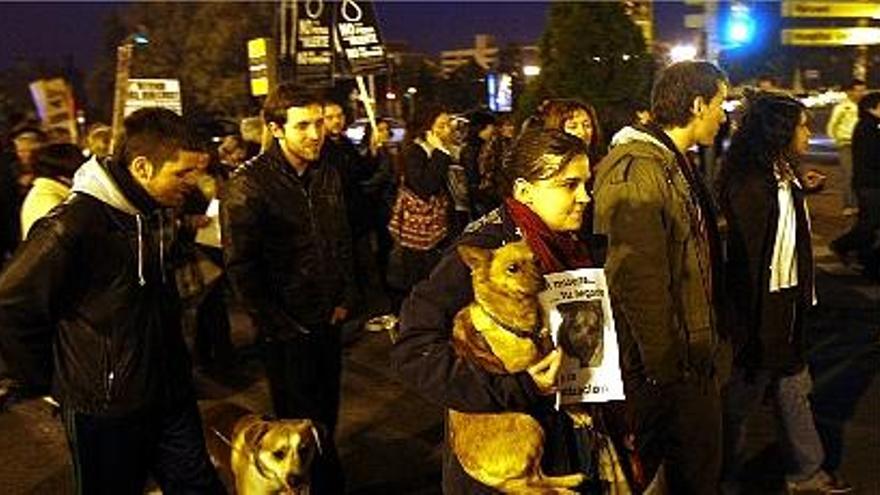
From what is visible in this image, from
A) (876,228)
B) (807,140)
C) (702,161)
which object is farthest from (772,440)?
(702,161)

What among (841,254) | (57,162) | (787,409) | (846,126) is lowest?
(841,254)

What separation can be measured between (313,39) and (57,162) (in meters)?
5.18

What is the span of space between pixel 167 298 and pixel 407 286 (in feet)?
16.8

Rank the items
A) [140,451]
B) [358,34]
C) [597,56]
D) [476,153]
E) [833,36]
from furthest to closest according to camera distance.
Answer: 1. [833,36]
2. [597,56]
3. [358,34]
4. [476,153]
5. [140,451]

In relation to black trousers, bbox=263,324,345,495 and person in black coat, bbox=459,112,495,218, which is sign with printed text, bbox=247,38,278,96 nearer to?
person in black coat, bbox=459,112,495,218

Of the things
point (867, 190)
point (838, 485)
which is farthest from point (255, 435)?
point (867, 190)

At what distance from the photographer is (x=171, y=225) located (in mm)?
3877

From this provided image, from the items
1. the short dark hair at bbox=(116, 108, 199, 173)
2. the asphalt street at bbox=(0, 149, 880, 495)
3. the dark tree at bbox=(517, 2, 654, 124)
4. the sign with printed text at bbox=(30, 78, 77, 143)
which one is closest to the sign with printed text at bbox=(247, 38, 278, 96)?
the sign with printed text at bbox=(30, 78, 77, 143)

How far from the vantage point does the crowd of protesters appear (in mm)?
2887

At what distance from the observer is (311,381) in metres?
4.84

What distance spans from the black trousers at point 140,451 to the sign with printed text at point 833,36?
1031 cm

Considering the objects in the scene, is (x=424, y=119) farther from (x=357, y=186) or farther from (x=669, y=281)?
(x=669, y=281)

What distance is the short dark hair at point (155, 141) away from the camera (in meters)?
3.65

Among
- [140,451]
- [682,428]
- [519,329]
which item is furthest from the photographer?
[682,428]
